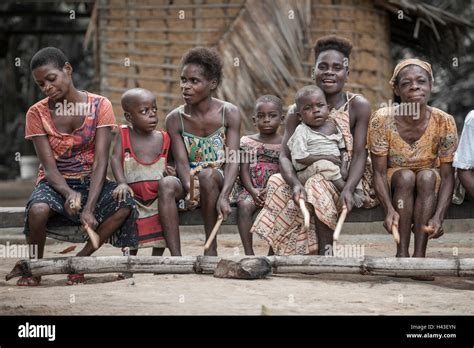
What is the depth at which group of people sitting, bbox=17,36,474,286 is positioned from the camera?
5688 mm

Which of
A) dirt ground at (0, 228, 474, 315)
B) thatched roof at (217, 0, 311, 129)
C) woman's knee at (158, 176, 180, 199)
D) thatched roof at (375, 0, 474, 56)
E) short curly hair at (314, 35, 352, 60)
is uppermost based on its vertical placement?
thatched roof at (375, 0, 474, 56)

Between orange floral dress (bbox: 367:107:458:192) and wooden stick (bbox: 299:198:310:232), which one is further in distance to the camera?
orange floral dress (bbox: 367:107:458:192)

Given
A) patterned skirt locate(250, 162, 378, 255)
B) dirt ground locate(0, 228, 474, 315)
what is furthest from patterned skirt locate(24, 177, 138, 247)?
patterned skirt locate(250, 162, 378, 255)

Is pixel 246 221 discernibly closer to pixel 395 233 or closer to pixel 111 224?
pixel 111 224

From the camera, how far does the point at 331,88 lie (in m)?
6.08

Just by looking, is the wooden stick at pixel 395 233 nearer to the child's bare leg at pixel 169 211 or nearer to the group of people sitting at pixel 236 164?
the group of people sitting at pixel 236 164

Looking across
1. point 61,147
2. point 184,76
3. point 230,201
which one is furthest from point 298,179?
point 61,147

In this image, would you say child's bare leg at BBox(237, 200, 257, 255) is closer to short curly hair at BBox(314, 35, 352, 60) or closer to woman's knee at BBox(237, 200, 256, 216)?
woman's knee at BBox(237, 200, 256, 216)

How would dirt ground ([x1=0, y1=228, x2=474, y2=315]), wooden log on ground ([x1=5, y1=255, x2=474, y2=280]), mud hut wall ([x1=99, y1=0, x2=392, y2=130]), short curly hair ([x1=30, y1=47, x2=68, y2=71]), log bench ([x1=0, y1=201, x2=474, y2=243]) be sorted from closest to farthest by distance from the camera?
dirt ground ([x1=0, y1=228, x2=474, y2=315]) → wooden log on ground ([x1=5, y1=255, x2=474, y2=280]) → short curly hair ([x1=30, y1=47, x2=68, y2=71]) → log bench ([x1=0, y1=201, x2=474, y2=243]) → mud hut wall ([x1=99, y1=0, x2=392, y2=130])

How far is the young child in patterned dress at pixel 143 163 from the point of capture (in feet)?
19.4

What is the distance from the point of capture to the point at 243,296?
15.5 ft

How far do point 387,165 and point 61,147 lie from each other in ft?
7.35

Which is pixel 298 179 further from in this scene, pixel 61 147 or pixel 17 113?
pixel 17 113

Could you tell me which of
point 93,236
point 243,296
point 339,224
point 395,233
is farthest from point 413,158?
point 93,236
